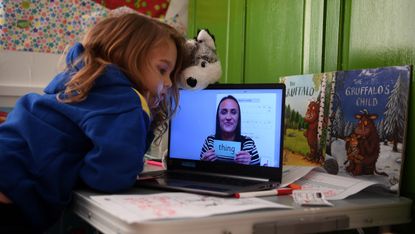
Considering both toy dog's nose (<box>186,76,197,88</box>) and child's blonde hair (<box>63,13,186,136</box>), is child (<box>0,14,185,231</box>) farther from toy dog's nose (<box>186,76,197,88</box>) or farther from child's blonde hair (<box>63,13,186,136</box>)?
toy dog's nose (<box>186,76,197,88</box>)

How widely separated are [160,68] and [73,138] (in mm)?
267

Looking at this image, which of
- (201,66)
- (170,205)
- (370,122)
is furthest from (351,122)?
(170,205)

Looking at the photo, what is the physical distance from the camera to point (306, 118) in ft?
3.79

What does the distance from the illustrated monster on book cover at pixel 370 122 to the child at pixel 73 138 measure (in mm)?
451

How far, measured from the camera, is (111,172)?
0.81 metres

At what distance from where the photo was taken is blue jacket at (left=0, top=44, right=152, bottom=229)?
81 cm

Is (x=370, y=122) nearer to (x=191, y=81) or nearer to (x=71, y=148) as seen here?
(x=191, y=81)

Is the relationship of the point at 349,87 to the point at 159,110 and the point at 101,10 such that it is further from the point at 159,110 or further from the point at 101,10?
the point at 101,10

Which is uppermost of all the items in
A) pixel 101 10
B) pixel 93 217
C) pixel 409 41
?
pixel 101 10

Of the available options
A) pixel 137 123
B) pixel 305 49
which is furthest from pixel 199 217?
pixel 305 49

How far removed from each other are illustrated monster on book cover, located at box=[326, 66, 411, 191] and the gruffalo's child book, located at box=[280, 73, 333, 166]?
0.03 m

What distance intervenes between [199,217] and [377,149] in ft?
1.62

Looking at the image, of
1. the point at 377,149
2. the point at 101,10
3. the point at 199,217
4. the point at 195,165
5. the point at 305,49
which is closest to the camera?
the point at 199,217

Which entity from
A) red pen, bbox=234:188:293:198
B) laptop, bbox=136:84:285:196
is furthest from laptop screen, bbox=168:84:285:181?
red pen, bbox=234:188:293:198
